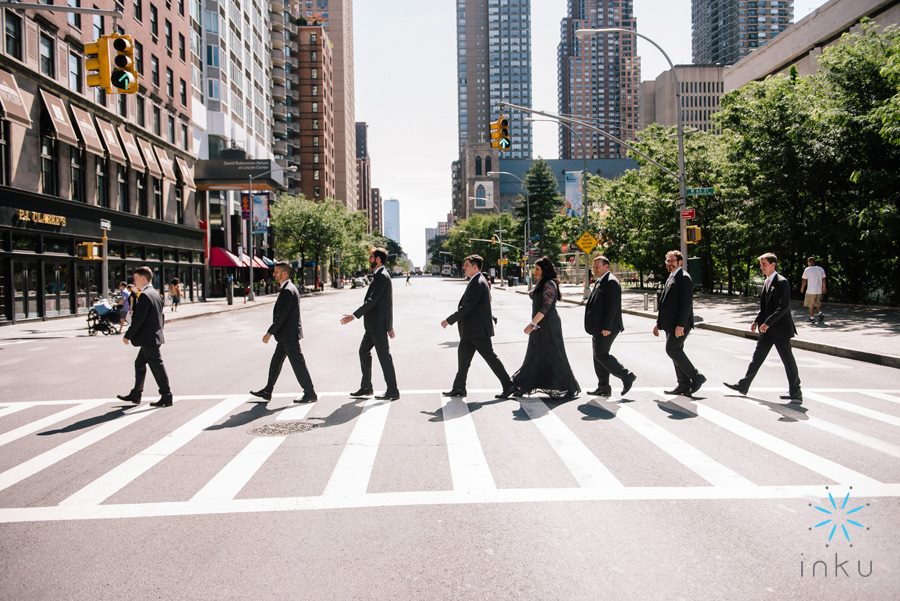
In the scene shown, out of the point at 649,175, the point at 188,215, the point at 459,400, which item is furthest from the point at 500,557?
the point at 188,215

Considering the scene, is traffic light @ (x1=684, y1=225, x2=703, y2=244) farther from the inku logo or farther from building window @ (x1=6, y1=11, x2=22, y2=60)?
building window @ (x1=6, y1=11, x2=22, y2=60)

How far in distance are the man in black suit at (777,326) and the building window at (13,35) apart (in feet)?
90.6

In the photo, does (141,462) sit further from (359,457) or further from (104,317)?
(104,317)

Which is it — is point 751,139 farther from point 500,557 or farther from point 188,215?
point 188,215

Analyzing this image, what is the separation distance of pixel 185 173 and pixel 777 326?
41857 mm

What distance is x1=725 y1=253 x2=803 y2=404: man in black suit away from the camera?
28.0 ft

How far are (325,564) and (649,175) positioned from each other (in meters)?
40.3

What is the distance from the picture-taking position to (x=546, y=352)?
29.2ft

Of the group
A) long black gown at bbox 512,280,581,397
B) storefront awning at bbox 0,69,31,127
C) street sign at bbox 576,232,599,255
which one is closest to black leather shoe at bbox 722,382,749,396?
long black gown at bbox 512,280,581,397

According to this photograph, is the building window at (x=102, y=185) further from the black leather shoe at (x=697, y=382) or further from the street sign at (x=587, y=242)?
the black leather shoe at (x=697, y=382)

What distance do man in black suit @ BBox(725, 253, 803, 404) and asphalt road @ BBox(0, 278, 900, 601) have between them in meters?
0.31

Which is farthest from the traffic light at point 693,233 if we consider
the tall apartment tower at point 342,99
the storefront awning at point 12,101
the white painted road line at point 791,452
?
the tall apartment tower at point 342,99

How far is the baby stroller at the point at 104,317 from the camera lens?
798 inches

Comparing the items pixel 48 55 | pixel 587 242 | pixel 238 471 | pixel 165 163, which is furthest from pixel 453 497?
pixel 165 163
